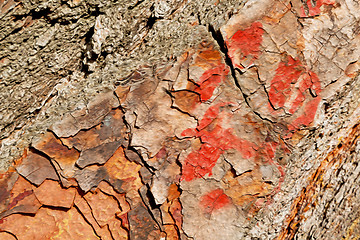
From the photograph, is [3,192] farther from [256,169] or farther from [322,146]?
[322,146]

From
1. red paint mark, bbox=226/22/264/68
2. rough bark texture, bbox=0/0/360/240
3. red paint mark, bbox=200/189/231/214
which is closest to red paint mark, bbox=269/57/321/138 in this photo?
rough bark texture, bbox=0/0/360/240

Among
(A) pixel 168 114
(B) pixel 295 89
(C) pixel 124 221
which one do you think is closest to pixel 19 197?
(C) pixel 124 221

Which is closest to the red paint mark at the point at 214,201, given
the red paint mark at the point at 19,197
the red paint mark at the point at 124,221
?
the red paint mark at the point at 124,221

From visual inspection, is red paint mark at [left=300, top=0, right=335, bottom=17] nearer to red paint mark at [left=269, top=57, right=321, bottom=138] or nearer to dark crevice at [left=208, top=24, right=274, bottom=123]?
red paint mark at [left=269, top=57, right=321, bottom=138]

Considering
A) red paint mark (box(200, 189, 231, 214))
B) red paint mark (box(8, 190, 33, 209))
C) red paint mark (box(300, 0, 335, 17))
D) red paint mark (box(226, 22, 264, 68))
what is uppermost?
red paint mark (box(8, 190, 33, 209))

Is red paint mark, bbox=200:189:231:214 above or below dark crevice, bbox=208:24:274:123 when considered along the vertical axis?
below

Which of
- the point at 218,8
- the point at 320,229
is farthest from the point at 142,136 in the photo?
the point at 320,229

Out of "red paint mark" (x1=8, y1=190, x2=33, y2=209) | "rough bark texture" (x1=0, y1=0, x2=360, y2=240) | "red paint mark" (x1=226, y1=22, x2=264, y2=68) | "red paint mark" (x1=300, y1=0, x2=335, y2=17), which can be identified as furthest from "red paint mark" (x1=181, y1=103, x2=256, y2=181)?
"red paint mark" (x1=8, y1=190, x2=33, y2=209)

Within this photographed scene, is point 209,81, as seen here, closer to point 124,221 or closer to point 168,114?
point 168,114
